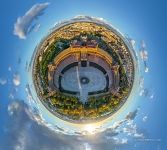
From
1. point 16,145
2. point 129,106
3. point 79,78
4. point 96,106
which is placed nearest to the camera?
point 16,145

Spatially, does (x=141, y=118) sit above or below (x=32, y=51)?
below

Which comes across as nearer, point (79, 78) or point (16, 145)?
point (16, 145)

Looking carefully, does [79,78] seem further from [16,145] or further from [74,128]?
[16,145]

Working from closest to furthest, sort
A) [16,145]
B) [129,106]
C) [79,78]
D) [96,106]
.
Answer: [16,145]
[129,106]
[96,106]
[79,78]

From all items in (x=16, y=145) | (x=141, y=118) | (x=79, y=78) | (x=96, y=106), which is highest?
(x=79, y=78)

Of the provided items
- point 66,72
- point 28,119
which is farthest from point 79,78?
point 28,119

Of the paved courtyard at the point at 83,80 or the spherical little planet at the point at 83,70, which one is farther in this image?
the paved courtyard at the point at 83,80

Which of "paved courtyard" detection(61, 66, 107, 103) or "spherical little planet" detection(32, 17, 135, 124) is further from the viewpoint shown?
"paved courtyard" detection(61, 66, 107, 103)

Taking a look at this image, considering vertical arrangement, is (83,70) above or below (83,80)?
above
